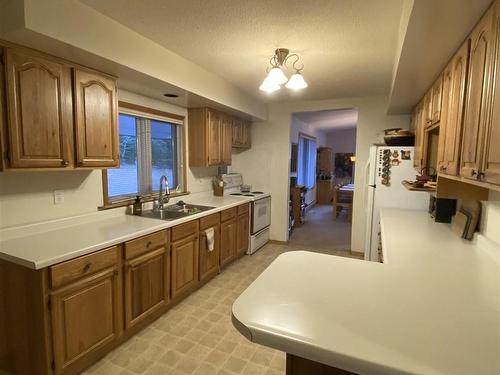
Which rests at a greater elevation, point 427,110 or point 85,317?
point 427,110

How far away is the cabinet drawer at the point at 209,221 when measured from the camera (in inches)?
118

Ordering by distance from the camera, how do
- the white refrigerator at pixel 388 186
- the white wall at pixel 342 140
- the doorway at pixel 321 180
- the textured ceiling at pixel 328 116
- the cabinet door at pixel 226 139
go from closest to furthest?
the white refrigerator at pixel 388 186
the cabinet door at pixel 226 139
the doorway at pixel 321 180
the textured ceiling at pixel 328 116
the white wall at pixel 342 140

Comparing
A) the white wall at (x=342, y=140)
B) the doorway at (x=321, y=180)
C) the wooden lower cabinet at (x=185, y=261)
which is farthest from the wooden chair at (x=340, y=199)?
the wooden lower cabinet at (x=185, y=261)

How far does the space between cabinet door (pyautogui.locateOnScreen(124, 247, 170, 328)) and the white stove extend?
183cm

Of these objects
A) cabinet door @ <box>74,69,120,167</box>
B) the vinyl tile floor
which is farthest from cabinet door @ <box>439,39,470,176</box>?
cabinet door @ <box>74,69,120,167</box>

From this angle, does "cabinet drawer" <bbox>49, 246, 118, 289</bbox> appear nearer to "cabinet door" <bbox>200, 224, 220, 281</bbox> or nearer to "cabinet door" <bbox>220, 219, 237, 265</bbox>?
"cabinet door" <bbox>200, 224, 220, 281</bbox>

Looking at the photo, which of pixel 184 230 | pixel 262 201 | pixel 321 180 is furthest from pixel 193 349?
pixel 321 180

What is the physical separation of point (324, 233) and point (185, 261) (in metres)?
3.42

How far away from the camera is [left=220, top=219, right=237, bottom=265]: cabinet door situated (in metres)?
3.43

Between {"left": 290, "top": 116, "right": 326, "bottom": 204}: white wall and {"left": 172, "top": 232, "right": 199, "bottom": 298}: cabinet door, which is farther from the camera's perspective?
{"left": 290, "top": 116, "right": 326, "bottom": 204}: white wall

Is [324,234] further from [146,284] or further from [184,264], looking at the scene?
[146,284]

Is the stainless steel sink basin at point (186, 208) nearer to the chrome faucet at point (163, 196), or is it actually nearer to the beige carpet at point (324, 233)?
the chrome faucet at point (163, 196)

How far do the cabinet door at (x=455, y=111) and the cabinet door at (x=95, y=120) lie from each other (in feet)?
7.75

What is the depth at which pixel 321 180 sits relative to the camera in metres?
9.06
